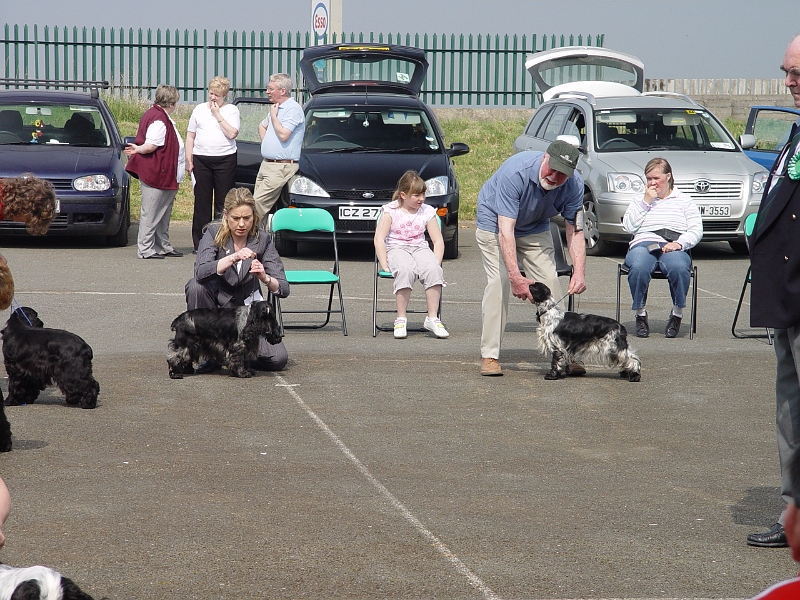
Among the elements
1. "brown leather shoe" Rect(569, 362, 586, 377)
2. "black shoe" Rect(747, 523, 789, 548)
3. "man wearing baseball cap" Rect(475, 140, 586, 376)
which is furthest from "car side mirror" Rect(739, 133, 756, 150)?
"black shoe" Rect(747, 523, 789, 548)

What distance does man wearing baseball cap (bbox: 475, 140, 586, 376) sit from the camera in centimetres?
849

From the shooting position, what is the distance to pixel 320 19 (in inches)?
868

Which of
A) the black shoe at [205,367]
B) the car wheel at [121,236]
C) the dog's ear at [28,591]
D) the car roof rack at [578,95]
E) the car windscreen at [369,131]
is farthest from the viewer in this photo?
the car roof rack at [578,95]

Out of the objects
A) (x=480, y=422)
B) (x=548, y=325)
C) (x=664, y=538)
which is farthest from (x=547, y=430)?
(x=664, y=538)

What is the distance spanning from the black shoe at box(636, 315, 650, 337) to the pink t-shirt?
85.2 inches

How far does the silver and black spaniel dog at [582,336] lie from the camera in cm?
862

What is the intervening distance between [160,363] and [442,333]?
2.67 meters

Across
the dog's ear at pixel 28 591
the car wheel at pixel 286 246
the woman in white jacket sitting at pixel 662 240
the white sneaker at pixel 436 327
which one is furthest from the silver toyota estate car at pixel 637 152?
the dog's ear at pixel 28 591

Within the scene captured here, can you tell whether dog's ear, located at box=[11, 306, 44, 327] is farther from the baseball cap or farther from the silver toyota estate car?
the silver toyota estate car

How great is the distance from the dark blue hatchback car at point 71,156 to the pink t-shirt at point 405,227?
5.69m

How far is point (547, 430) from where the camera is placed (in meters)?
7.38

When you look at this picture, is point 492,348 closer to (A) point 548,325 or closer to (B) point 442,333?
(A) point 548,325

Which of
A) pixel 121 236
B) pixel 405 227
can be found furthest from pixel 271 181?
pixel 405 227

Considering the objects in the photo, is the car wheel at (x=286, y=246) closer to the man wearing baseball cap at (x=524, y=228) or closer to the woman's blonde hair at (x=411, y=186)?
the woman's blonde hair at (x=411, y=186)
